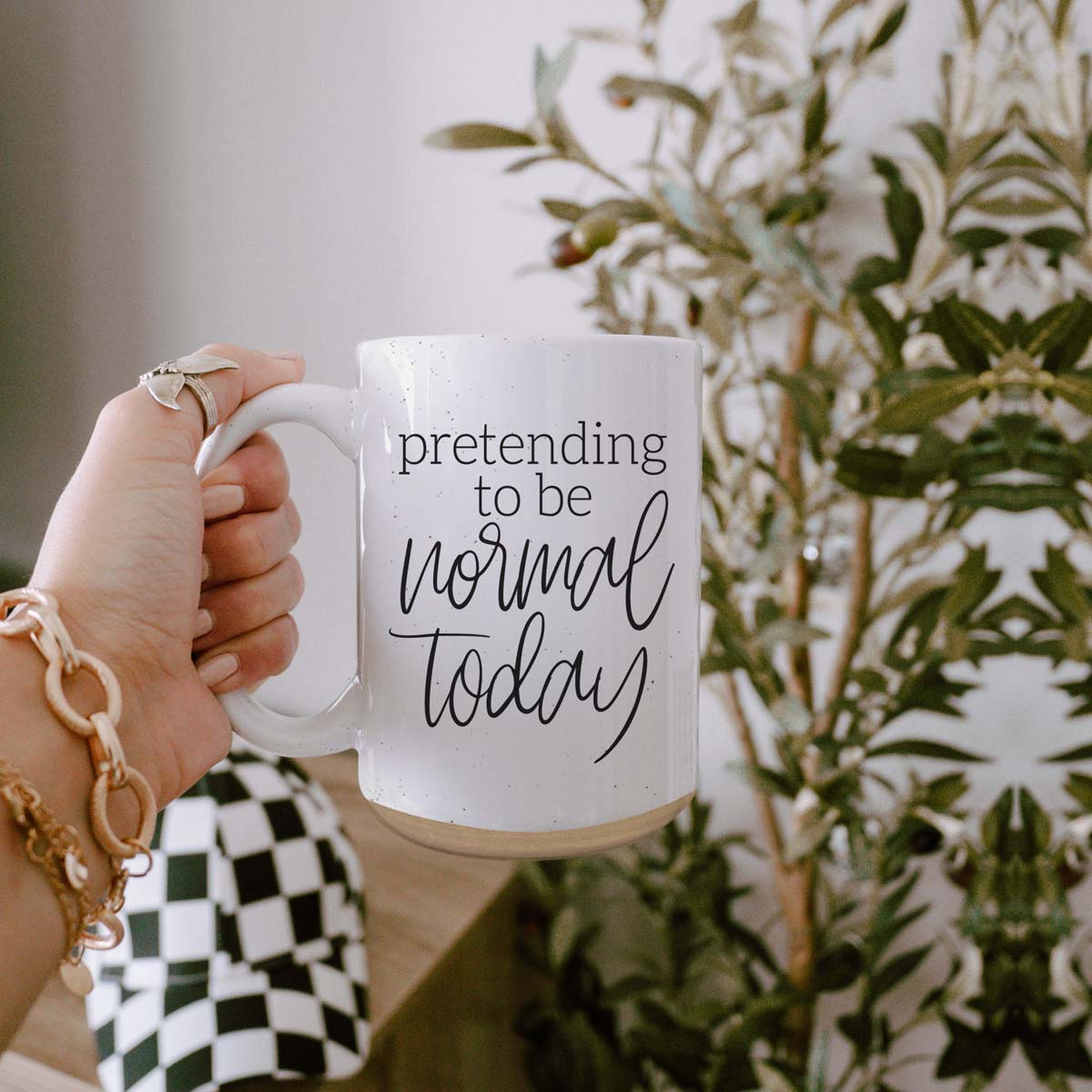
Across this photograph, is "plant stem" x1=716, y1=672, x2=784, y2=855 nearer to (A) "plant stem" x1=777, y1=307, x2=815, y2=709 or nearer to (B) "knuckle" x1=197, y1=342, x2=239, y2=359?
(A) "plant stem" x1=777, y1=307, x2=815, y2=709

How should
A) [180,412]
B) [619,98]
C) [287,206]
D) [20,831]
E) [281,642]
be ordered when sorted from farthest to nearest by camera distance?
[287,206]
[619,98]
[281,642]
[180,412]
[20,831]

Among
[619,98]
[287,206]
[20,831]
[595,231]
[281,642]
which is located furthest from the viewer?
[287,206]

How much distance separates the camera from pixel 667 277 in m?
0.96

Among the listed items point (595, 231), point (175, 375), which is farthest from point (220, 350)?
point (595, 231)

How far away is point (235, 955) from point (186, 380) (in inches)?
21.6

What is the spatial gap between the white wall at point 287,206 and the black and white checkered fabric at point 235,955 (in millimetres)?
521

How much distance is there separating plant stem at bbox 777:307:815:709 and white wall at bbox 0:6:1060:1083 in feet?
0.98

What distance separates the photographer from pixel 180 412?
534 mm

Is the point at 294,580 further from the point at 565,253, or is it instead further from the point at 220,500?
the point at 565,253

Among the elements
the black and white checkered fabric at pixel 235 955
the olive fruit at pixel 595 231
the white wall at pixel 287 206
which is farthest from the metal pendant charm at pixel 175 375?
the white wall at pixel 287 206

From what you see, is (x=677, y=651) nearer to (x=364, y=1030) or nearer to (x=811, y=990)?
(x=364, y=1030)

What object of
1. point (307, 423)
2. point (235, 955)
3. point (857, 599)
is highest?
point (307, 423)

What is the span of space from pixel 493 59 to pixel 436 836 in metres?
1.10

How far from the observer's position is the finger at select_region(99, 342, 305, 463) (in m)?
0.52
